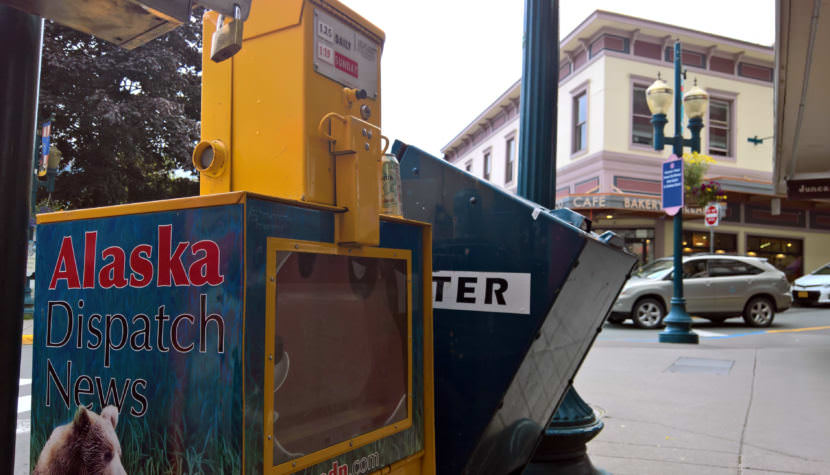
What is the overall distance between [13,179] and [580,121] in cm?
2247

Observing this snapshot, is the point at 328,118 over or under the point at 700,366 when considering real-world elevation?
over

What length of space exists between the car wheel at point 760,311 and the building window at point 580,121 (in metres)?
9.28

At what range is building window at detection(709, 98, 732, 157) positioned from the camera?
2295cm

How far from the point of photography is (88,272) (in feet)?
6.48

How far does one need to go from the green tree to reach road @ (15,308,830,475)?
296 inches

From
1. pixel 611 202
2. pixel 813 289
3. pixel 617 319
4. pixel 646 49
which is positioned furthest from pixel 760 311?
pixel 646 49

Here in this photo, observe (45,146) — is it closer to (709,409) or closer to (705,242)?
(709,409)

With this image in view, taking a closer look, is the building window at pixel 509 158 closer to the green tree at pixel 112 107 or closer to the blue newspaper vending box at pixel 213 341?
the green tree at pixel 112 107

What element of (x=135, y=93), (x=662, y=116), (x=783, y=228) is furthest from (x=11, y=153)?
(x=783, y=228)

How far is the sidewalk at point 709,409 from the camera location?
14.1 ft

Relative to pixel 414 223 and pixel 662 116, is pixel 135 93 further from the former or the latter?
pixel 414 223

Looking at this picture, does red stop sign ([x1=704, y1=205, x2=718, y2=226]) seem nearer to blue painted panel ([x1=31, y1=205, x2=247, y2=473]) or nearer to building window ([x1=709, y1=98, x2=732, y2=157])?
building window ([x1=709, y1=98, x2=732, y2=157])

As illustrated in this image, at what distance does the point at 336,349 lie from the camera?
2016mm

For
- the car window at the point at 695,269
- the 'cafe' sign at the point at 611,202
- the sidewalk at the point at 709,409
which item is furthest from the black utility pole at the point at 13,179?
the 'cafe' sign at the point at 611,202
